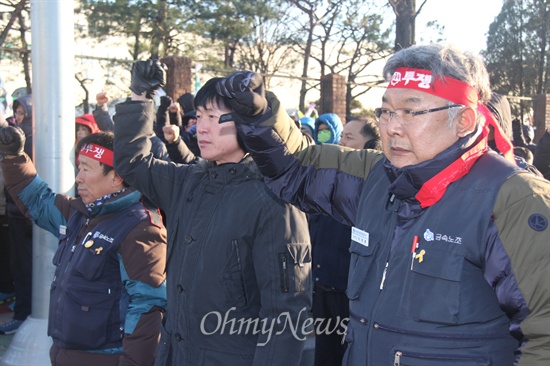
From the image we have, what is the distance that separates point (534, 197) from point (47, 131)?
357cm

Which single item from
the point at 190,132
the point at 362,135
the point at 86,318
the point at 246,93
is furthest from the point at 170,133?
the point at 246,93

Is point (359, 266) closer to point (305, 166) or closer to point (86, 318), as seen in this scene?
point (305, 166)

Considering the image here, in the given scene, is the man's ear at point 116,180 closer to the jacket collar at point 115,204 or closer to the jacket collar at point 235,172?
the jacket collar at point 115,204

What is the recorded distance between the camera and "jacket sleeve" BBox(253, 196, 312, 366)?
2.52 meters

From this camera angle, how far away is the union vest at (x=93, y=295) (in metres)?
3.11

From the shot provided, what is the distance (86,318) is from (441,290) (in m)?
1.94

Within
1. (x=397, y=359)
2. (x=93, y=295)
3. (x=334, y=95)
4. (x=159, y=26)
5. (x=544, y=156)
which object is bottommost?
(x=93, y=295)

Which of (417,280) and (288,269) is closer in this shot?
(417,280)

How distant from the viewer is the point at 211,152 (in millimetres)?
2719

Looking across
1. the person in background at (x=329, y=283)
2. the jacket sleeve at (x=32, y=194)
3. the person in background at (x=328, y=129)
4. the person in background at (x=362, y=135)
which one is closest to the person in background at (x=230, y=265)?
the jacket sleeve at (x=32, y=194)

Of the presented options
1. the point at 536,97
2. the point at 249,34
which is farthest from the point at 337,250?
the point at 249,34

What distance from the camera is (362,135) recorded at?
4922mm

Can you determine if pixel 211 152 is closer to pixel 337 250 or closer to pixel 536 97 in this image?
pixel 337 250

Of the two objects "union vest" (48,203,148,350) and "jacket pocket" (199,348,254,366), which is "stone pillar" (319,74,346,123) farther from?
"jacket pocket" (199,348,254,366)
